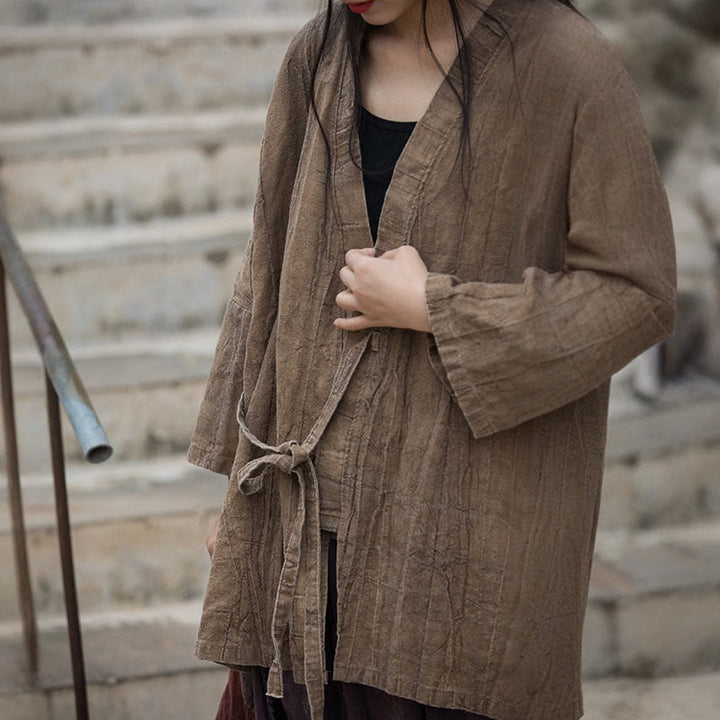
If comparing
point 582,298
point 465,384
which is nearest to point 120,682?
point 465,384

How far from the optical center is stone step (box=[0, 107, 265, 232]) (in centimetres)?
400

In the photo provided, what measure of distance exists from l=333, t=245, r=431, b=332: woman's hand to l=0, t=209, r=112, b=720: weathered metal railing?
697 millimetres

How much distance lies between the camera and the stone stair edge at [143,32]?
4.41 metres

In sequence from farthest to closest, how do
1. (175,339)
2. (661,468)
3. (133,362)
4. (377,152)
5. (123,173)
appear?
(123,173) → (175,339) → (133,362) → (661,468) → (377,152)

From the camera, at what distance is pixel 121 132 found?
416 cm

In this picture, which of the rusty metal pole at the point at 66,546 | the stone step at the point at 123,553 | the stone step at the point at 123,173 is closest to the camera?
the rusty metal pole at the point at 66,546

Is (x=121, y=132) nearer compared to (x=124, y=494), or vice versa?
(x=124, y=494)

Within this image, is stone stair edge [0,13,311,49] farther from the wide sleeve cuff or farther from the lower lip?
the wide sleeve cuff

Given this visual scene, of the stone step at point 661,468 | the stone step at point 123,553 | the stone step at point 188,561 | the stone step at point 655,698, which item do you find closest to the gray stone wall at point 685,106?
the stone step at point 661,468

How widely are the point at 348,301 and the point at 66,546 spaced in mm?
1155

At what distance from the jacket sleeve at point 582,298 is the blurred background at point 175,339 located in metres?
1.55

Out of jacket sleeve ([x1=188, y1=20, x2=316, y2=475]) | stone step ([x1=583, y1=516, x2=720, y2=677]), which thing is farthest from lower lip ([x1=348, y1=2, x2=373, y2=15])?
stone step ([x1=583, y1=516, x2=720, y2=677])

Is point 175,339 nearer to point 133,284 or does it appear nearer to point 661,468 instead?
point 133,284

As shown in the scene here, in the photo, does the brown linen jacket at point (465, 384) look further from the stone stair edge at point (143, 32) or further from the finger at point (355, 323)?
the stone stair edge at point (143, 32)
